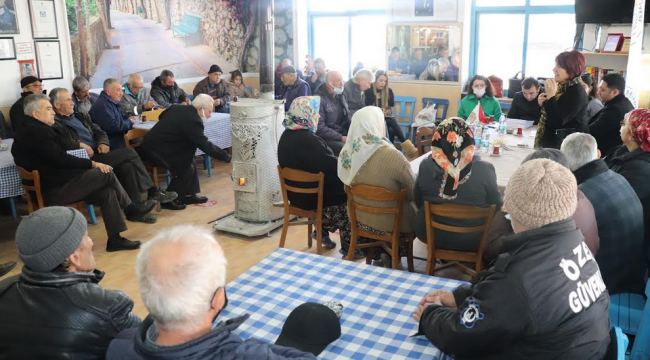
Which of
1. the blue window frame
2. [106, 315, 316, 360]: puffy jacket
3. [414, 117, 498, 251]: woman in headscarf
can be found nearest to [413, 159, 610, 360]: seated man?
[106, 315, 316, 360]: puffy jacket

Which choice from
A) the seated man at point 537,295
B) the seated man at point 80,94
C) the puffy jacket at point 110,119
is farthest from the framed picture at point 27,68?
the seated man at point 537,295

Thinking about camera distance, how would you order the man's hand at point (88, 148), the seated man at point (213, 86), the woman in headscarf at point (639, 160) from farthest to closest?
the seated man at point (213, 86), the man's hand at point (88, 148), the woman in headscarf at point (639, 160)

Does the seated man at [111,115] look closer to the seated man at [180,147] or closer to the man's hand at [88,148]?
the seated man at [180,147]

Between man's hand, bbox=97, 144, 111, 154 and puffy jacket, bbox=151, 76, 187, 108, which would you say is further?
puffy jacket, bbox=151, 76, 187, 108

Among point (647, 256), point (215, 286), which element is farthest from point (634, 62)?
point (215, 286)

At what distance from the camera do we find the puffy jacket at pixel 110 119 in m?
6.05

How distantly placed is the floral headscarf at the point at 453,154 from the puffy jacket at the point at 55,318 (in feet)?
7.09

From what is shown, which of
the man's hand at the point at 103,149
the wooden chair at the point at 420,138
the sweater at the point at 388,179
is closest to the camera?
the sweater at the point at 388,179

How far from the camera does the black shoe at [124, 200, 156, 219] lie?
5.25 metres

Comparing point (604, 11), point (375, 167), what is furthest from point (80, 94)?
point (604, 11)

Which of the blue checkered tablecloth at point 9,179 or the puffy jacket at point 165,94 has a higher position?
the puffy jacket at point 165,94

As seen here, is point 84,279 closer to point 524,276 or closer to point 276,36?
point 524,276

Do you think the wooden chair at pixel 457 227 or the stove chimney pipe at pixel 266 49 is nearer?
the wooden chair at pixel 457 227

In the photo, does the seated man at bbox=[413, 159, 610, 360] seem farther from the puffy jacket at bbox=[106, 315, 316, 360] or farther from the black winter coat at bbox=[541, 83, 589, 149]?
the black winter coat at bbox=[541, 83, 589, 149]
